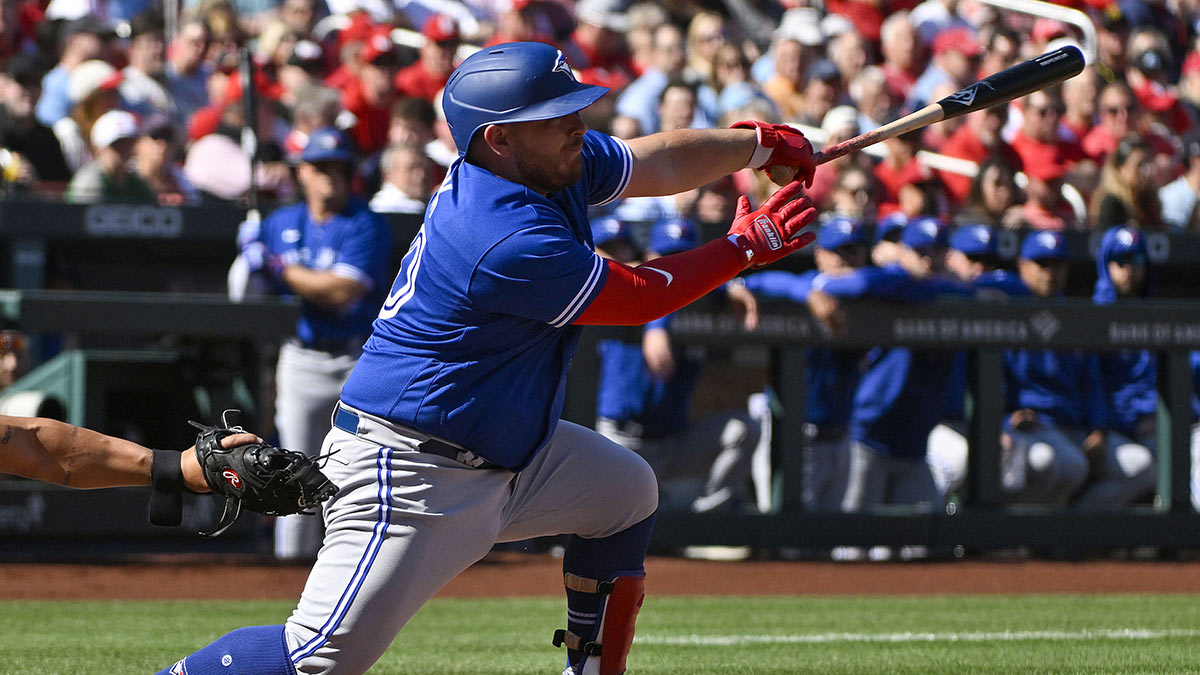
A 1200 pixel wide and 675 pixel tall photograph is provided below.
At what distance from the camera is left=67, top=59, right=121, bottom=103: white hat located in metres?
9.09

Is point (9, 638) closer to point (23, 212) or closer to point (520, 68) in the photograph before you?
point (23, 212)

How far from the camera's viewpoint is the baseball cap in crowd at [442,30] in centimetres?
1003

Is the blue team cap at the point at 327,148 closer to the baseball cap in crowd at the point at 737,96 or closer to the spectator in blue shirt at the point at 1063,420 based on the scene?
the baseball cap in crowd at the point at 737,96

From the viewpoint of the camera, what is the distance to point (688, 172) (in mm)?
4109

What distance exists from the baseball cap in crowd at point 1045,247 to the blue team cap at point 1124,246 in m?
0.24

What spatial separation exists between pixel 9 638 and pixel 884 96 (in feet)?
22.3

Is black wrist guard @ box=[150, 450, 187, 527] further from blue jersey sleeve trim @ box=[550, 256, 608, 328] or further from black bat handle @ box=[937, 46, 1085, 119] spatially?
black bat handle @ box=[937, 46, 1085, 119]

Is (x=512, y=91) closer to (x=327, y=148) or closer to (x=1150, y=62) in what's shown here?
(x=327, y=148)

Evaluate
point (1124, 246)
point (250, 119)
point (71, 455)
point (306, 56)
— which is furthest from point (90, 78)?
point (71, 455)

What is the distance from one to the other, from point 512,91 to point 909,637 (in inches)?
120

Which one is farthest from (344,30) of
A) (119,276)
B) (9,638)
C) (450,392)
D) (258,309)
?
(450,392)

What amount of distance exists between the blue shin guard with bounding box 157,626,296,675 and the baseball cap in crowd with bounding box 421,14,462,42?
277 inches

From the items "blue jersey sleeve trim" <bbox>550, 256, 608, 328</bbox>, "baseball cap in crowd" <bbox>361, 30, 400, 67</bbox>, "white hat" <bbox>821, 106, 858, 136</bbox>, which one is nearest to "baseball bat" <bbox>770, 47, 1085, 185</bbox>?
"blue jersey sleeve trim" <bbox>550, 256, 608, 328</bbox>

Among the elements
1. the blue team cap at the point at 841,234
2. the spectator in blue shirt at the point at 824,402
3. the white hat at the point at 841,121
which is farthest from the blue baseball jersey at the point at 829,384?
the white hat at the point at 841,121
